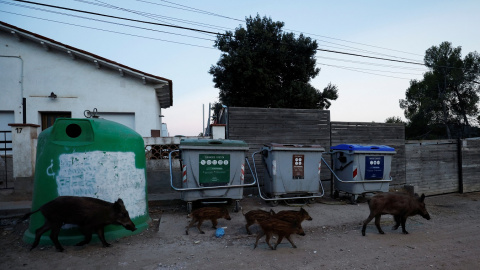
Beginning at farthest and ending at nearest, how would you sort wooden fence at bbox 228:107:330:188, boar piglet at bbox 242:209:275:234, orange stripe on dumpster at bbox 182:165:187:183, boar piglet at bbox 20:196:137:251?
1. wooden fence at bbox 228:107:330:188
2. orange stripe on dumpster at bbox 182:165:187:183
3. boar piglet at bbox 242:209:275:234
4. boar piglet at bbox 20:196:137:251

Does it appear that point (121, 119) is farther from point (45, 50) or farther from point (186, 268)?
point (186, 268)

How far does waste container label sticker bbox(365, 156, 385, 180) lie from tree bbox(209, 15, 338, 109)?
11.7 meters

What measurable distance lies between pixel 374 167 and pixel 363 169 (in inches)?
13.1

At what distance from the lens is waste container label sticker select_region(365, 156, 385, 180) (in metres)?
7.41

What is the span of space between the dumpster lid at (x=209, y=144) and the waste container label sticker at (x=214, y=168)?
19 centimetres

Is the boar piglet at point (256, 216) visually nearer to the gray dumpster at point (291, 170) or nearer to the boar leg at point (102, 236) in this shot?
the gray dumpster at point (291, 170)

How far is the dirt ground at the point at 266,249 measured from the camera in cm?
380

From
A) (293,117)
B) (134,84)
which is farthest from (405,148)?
(134,84)

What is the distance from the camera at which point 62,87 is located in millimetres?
11211

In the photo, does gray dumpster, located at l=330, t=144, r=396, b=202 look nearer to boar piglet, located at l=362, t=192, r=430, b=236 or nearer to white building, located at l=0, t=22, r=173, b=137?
boar piglet, located at l=362, t=192, r=430, b=236

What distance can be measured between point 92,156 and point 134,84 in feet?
25.5

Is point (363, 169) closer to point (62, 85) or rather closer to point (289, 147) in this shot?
point (289, 147)

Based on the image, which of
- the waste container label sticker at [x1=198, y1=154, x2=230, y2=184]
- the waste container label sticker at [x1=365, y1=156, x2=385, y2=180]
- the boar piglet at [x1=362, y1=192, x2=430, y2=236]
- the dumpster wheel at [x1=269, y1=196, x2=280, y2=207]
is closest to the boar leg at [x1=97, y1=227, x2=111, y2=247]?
the waste container label sticker at [x1=198, y1=154, x2=230, y2=184]

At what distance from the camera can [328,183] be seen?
8.90 meters
